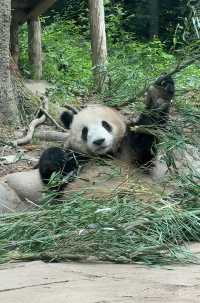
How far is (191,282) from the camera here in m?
3.05

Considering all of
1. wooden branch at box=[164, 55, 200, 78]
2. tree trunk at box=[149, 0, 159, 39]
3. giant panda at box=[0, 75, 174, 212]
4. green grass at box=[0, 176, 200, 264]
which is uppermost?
tree trunk at box=[149, 0, 159, 39]

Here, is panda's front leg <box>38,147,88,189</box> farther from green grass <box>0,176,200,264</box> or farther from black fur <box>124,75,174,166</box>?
green grass <box>0,176,200,264</box>

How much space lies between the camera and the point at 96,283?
10.0ft

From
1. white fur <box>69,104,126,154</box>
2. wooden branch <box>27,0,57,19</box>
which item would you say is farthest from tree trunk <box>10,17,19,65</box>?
white fur <box>69,104,126,154</box>

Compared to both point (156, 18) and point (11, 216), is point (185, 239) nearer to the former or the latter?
point (11, 216)

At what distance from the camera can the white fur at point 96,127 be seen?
5.75 metres

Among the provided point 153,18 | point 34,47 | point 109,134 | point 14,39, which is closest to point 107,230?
point 109,134

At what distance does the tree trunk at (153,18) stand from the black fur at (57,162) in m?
14.0

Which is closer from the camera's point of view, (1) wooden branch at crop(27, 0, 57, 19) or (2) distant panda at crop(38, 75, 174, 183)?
(2) distant panda at crop(38, 75, 174, 183)

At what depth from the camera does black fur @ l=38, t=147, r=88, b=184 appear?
5.70 metres

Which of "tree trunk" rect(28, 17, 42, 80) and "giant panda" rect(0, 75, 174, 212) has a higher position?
"tree trunk" rect(28, 17, 42, 80)

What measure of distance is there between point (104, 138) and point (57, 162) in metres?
0.41

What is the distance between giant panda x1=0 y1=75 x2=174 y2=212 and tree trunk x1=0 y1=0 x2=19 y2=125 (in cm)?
174

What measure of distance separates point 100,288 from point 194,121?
2.48m
